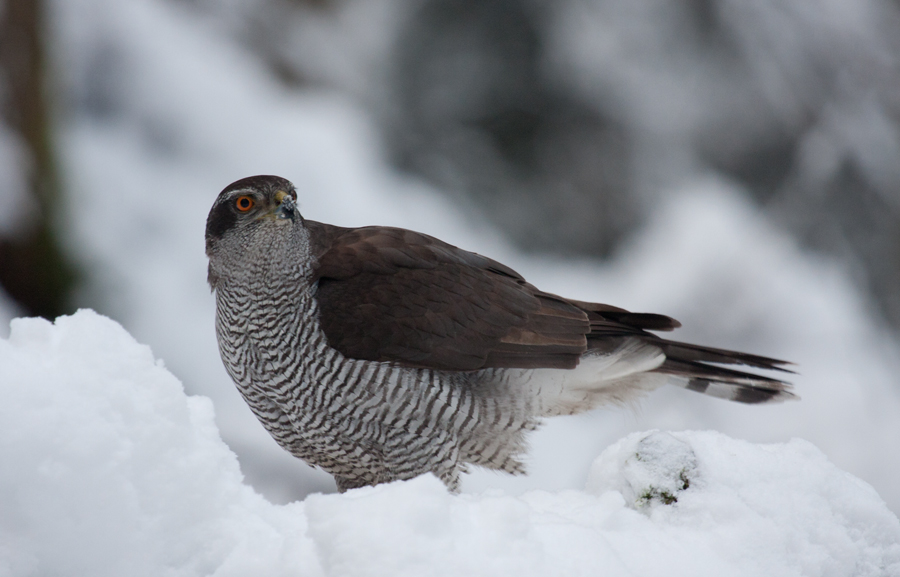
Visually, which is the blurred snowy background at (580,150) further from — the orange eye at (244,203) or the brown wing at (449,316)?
the orange eye at (244,203)

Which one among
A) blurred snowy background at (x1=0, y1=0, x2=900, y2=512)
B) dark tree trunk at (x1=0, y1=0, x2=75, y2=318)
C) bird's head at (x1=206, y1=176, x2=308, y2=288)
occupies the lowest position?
bird's head at (x1=206, y1=176, x2=308, y2=288)

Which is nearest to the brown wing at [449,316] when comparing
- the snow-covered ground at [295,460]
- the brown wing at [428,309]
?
the brown wing at [428,309]

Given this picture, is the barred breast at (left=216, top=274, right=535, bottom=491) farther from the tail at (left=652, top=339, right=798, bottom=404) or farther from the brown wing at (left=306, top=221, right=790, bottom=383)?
the tail at (left=652, top=339, right=798, bottom=404)

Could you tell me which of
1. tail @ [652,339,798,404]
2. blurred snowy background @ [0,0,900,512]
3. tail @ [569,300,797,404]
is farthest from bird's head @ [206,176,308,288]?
blurred snowy background @ [0,0,900,512]

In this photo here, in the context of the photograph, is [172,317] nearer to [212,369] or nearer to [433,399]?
[212,369]

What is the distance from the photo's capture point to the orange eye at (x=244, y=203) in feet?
9.71

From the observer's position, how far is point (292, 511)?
6.42ft

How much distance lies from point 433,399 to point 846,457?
6.33 metres

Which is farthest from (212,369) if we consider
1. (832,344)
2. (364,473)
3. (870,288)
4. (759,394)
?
(870,288)

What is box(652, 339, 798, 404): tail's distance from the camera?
10.6 feet

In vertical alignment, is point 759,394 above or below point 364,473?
above

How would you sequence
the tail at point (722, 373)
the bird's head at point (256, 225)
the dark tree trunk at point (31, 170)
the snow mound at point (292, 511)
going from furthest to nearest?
the dark tree trunk at point (31, 170), the tail at point (722, 373), the bird's head at point (256, 225), the snow mound at point (292, 511)

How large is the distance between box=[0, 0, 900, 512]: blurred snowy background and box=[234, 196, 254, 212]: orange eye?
4145 mm

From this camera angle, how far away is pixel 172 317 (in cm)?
672
